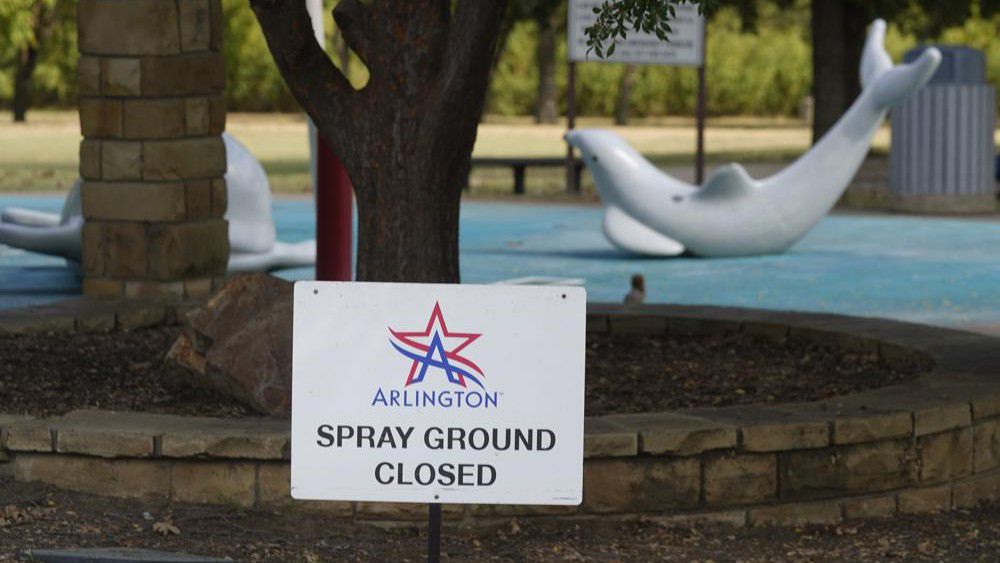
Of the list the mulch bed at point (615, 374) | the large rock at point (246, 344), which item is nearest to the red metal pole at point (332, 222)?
the mulch bed at point (615, 374)

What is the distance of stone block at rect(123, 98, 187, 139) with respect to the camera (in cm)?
1077

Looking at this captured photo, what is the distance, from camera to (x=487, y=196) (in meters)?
23.1

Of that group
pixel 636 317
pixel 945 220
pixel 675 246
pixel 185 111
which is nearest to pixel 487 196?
pixel 945 220

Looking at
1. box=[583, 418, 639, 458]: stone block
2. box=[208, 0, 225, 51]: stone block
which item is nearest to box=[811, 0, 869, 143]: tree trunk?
box=[208, 0, 225, 51]: stone block

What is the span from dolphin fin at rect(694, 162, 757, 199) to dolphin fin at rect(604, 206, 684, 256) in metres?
0.53

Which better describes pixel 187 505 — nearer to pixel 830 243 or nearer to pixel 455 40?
pixel 455 40

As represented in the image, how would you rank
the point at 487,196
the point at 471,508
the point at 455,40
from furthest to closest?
1. the point at 487,196
2. the point at 455,40
3. the point at 471,508

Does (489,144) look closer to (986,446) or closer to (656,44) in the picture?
(656,44)

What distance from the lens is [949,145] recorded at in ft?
68.9

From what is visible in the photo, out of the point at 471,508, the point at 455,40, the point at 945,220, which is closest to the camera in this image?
the point at 471,508

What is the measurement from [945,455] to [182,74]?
566 cm

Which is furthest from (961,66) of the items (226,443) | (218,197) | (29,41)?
(29,41)

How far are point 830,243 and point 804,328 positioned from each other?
884 cm

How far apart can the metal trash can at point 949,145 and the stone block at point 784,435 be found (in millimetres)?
14924
